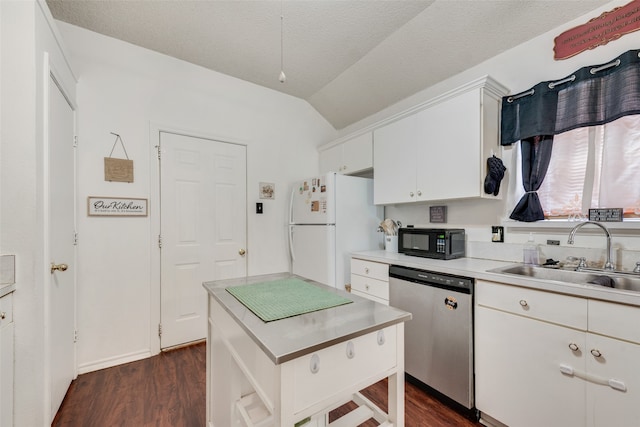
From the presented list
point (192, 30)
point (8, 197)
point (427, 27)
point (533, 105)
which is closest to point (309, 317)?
point (8, 197)

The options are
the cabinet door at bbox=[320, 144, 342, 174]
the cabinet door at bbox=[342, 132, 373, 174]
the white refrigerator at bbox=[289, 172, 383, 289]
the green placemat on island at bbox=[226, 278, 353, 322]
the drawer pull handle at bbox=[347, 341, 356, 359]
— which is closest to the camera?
the drawer pull handle at bbox=[347, 341, 356, 359]

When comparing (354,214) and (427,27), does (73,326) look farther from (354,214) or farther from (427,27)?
(427,27)

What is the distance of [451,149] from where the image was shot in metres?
2.12

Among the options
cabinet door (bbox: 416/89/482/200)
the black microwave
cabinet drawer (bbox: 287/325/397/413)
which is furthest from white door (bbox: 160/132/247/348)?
cabinet drawer (bbox: 287/325/397/413)

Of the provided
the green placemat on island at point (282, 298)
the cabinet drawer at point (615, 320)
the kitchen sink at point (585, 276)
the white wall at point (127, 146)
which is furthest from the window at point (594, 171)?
the white wall at point (127, 146)

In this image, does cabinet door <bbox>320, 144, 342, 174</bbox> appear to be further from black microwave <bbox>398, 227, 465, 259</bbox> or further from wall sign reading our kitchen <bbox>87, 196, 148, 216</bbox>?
wall sign reading our kitchen <bbox>87, 196, 148, 216</bbox>

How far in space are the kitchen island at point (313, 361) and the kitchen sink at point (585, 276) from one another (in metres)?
1.07

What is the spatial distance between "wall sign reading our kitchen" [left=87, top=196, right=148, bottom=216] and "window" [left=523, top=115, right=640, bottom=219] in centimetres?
327

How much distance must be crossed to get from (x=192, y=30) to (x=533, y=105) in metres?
2.78

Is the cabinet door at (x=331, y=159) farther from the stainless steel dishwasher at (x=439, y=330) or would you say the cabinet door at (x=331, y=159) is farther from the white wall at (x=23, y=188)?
the white wall at (x=23, y=188)

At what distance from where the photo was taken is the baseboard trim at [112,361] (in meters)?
2.23

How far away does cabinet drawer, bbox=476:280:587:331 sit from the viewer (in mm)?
1294

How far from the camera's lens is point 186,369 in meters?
2.28

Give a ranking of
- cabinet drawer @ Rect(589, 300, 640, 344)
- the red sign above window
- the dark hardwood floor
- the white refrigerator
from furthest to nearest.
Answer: the white refrigerator → the dark hardwood floor → the red sign above window → cabinet drawer @ Rect(589, 300, 640, 344)
